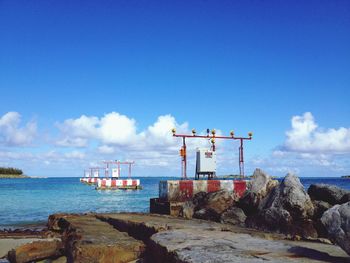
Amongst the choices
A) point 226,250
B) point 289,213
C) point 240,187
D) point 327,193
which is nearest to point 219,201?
point 240,187

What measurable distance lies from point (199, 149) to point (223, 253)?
9201 mm

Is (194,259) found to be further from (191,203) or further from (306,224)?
(191,203)

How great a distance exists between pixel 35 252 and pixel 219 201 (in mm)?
4836

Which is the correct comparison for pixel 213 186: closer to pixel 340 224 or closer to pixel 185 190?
pixel 185 190

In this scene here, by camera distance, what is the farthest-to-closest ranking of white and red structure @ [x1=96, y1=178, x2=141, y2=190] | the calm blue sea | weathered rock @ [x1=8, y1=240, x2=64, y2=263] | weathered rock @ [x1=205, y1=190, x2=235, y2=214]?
1. white and red structure @ [x1=96, y1=178, x2=141, y2=190]
2. the calm blue sea
3. weathered rock @ [x1=205, y1=190, x2=235, y2=214]
4. weathered rock @ [x1=8, y1=240, x2=64, y2=263]

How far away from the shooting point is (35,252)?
7875mm

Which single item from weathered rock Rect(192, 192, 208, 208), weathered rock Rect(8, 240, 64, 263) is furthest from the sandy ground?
weathered rock Rect(192, 192, 208, 208)

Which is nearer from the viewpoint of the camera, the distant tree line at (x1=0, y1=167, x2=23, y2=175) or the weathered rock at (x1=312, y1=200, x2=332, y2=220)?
the weathered rock at (x1=312, y1=200, x2=332, y2=220)

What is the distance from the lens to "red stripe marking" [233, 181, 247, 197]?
39.5 feet

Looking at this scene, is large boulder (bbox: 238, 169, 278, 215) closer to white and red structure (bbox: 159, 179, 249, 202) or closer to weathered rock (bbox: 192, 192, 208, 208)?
white and red structure (bbox: 159, 179, 249, 202)

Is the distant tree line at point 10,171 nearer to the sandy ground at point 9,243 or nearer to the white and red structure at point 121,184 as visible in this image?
the white and red structure at point 121,184

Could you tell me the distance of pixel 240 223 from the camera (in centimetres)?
1008

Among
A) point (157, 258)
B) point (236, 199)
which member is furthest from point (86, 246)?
point (236, 199)

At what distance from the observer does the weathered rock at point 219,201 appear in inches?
413
